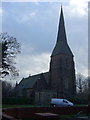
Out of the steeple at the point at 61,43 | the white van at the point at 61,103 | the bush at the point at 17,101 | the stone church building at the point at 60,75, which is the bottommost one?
the bush at the point at 17,101

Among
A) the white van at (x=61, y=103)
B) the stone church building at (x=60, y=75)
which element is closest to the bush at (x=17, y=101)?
the stone church building at (x=60, y=75)

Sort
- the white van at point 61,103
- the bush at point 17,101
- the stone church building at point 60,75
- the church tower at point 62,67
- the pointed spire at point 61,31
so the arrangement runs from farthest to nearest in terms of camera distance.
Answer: the pointed spire at point 61,31, the church tower at point 62,67, the stone church building at point 60,75, the bush at point 17,101, the white van at point 61,103

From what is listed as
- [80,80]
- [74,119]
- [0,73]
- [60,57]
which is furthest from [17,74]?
[80,80]

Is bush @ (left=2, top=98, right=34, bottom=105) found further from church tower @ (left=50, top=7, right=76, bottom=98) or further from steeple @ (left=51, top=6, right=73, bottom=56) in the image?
steeple @ (left=51, top=6, right=73, bottom=56)

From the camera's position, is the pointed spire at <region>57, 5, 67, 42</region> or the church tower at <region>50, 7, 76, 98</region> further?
the pointed spire at <region>57, 5, 67, 42</region>

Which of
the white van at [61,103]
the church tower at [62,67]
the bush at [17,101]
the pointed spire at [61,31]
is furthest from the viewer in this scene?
the pointed spire at [61,31]

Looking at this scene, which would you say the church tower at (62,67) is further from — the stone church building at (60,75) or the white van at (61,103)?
the white van at (61,103)

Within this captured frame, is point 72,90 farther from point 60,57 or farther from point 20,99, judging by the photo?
point 20,99

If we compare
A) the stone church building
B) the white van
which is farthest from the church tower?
the white van

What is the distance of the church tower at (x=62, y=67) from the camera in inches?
2983

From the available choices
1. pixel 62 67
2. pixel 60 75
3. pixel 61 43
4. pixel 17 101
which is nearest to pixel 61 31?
pixel 61 43

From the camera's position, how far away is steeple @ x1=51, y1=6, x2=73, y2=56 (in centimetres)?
7794

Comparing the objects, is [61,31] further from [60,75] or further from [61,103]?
[61,103]

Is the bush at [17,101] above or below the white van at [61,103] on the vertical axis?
below
